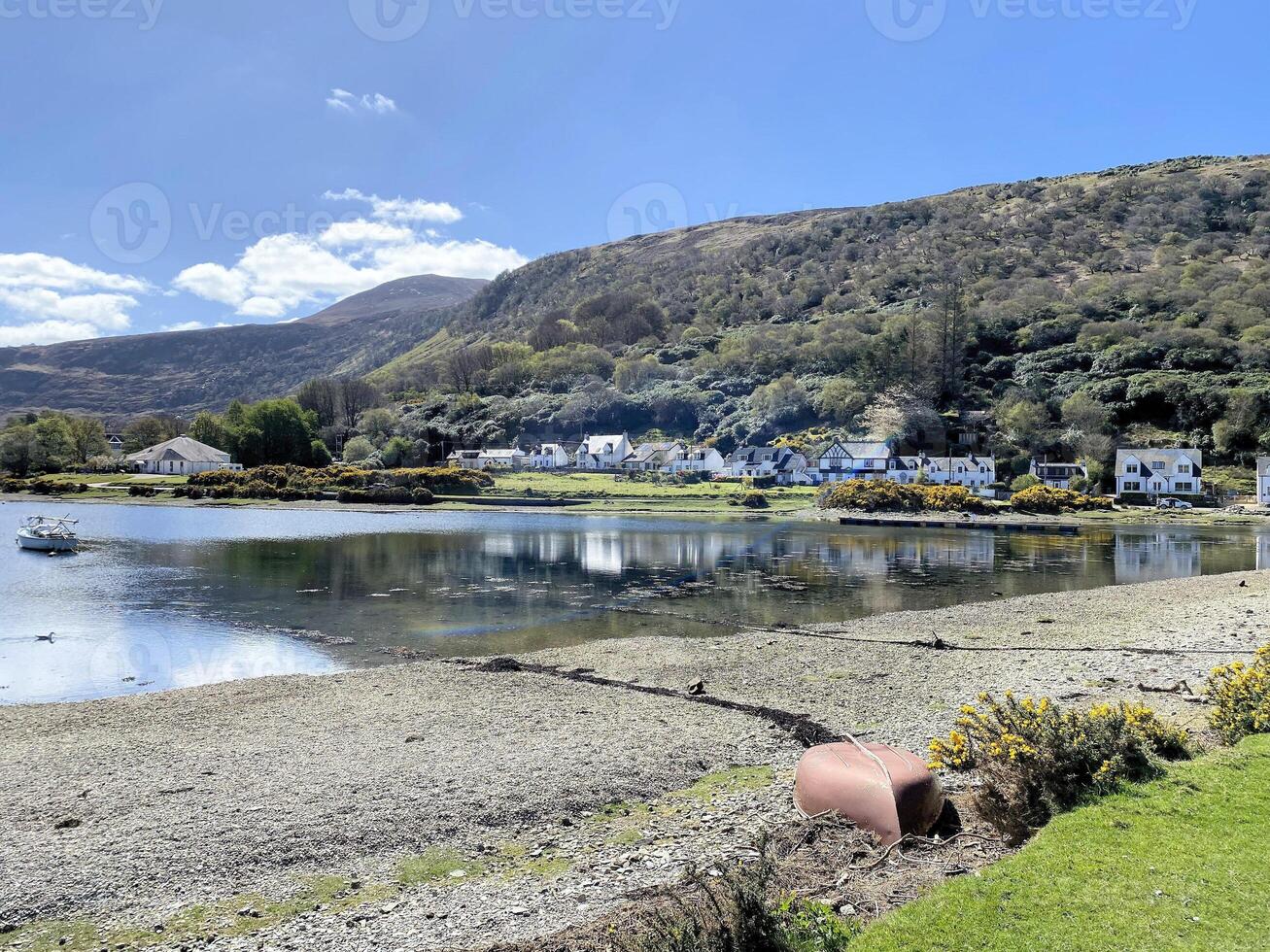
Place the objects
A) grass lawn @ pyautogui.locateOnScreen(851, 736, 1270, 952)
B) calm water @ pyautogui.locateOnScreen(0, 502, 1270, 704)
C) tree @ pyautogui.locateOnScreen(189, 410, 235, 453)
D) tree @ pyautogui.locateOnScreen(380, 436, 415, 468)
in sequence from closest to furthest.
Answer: grass lawn @ pyautogui.locateOnScreen(851, 736, 1270, 952) → calm water @ pyautogui.locateOnScreen(0, 502, 1270, 704) → tree @ pyautogui.locateOnScreen(380, 436, 415, 468) → tree @ pyautogui.locateOnScreen(189, 410, 235, 453)

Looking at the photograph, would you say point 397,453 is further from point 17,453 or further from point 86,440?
point 86,440

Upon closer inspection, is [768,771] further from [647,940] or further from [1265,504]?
[1265,504]

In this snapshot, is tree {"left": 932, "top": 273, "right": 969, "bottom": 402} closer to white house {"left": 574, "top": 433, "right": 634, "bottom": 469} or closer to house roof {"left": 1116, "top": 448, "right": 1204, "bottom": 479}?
house roof {"left": 1116, "top": 448, "right": 1204, "bottom": 479}

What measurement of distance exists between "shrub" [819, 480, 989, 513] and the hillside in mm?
23635

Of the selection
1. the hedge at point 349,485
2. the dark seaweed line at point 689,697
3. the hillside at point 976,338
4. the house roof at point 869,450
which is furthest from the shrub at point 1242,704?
the house roof at point 869,450

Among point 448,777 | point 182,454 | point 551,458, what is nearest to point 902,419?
point 551,458

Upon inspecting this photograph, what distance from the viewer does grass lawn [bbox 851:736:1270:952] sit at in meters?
5.55

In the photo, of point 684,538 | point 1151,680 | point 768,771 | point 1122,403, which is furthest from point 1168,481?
point 768,771

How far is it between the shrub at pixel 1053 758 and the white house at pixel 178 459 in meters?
122

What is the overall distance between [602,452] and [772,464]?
89.8 feet

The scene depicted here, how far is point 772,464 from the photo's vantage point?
10025cm

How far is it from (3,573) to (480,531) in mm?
29157

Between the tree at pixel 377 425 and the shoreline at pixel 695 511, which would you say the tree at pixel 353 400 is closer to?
the tree at pixel 377 425

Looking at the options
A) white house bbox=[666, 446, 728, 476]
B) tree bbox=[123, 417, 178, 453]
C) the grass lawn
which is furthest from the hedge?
the grass lawn
